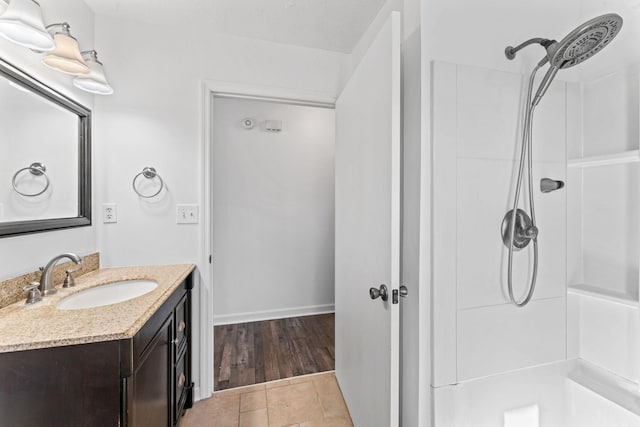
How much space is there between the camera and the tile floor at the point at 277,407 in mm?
1570

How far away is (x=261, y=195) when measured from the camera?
2908mm

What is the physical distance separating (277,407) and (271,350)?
0.67 m

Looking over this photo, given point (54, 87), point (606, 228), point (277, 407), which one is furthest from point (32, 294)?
point (606, 228)

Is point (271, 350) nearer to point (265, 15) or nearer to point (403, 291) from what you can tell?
point (403, 291)

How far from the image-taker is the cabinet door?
959mm

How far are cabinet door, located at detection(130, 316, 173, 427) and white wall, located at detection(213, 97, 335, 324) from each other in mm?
1542

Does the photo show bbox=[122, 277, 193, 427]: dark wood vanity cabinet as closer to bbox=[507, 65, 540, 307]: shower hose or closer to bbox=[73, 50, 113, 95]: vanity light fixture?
Result: bbox=[73, 50, 113, 95]: vanity light fixture

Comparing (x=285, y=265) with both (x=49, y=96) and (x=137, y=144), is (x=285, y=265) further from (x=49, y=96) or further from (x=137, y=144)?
(x=49, y=96)

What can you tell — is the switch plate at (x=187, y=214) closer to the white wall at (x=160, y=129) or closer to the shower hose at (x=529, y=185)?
the white wall at (x=160, y=129)

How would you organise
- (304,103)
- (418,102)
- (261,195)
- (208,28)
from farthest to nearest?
(261,195), (304,103), (208,28), (418,102)

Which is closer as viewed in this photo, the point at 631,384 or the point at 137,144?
the point at 631,384

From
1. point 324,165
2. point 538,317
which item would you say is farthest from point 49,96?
point 538,317

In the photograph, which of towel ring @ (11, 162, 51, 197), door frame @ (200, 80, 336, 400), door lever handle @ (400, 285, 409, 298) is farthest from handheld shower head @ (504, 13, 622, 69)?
towel ring @ (11, 162, 51, 197)

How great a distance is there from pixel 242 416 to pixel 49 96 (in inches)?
78.1
